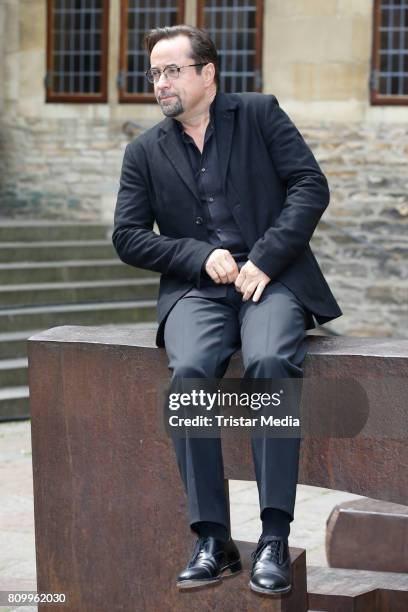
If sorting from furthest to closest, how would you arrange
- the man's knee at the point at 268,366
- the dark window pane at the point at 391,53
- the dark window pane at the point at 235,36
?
the dark window pane at the point at 235,36 → the dark window pane at the point at 391,53 → the man's knee at the point at 268,366

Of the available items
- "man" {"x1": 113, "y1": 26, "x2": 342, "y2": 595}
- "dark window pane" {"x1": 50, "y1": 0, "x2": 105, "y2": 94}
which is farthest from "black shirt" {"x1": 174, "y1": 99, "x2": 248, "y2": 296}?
"dark window pane" {"x1": 50, "y1": 0, "x2": 105, "y2": 94}

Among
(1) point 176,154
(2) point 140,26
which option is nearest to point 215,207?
(1) point 176,154

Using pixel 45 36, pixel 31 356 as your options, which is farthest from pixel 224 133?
pixel 45 36

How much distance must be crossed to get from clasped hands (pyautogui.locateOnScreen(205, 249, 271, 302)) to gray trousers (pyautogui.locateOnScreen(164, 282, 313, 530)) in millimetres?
35

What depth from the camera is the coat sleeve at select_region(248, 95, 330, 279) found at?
13.3 feet

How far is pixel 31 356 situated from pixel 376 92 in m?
7.69

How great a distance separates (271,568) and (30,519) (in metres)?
2.65

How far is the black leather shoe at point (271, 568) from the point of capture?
363 cm

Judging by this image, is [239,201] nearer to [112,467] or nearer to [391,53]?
[112,467]

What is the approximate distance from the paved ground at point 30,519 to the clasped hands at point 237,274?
149 centimetres

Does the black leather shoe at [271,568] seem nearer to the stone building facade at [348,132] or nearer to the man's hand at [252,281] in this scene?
the man's hand at [252,281]

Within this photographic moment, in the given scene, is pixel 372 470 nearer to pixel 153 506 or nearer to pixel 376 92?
pixel 153 506

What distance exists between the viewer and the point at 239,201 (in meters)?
4.17

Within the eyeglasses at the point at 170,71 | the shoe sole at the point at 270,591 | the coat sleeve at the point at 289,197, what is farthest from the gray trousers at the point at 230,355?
the eyeglasses at the point at 170,71
